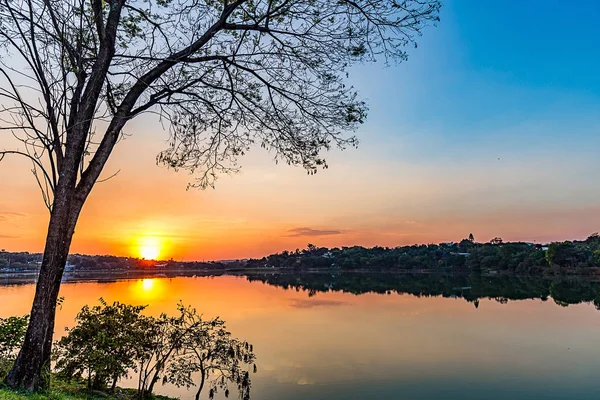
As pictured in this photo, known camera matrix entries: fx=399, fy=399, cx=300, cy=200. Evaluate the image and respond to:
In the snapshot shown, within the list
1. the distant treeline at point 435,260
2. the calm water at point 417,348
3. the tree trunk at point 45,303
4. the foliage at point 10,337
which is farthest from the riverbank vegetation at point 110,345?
the distant treeline at point 435,260

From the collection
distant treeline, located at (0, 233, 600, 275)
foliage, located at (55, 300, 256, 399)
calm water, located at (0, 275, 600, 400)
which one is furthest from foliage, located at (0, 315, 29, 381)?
distant treeline, located at (0, 233, 600, 275)

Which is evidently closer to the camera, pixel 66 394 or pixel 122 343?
pixel 66 394

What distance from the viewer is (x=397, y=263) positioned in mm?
66562

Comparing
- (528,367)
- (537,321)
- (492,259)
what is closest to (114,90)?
(528,367)

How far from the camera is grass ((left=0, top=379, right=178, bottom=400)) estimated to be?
3.42m

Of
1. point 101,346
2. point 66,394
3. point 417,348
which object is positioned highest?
point 101,346

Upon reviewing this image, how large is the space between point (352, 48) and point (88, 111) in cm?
323

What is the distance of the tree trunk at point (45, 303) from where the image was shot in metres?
3.71

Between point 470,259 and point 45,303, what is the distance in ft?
200

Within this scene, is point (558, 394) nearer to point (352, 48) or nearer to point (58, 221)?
point (352, 48)

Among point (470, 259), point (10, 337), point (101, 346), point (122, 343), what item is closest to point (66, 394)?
point (101, 346)

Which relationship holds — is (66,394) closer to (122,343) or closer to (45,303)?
(122,343)

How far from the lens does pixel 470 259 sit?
2277 inches

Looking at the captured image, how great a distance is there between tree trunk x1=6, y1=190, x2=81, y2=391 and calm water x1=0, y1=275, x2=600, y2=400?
14.8 feet
